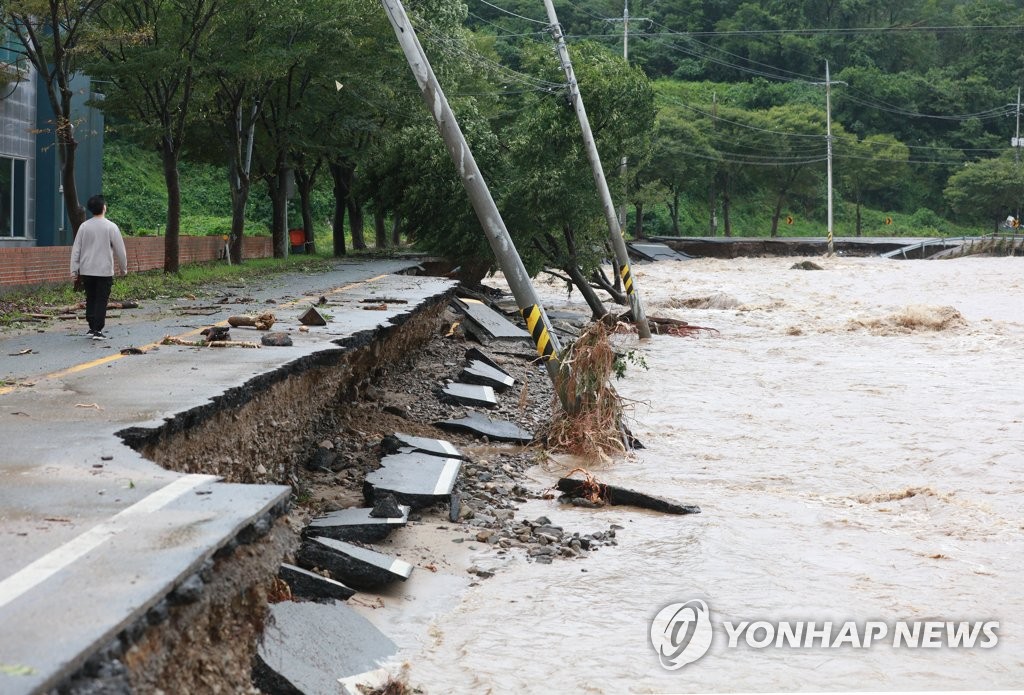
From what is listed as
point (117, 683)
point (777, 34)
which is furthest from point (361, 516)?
point (777, 34)

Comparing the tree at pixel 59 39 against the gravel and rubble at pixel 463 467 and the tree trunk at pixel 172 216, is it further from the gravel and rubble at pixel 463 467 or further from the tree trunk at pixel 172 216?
the gravel and rubble at pixel 463 467

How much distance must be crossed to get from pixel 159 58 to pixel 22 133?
23.4 ft

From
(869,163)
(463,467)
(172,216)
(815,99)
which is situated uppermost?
(815,99)

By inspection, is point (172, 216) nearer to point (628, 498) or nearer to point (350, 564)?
point (628, 498)

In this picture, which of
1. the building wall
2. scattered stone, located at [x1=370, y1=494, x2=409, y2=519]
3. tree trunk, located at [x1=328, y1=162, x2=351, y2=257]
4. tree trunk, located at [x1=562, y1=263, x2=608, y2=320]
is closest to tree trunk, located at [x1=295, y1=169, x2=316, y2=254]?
tree trunk, located at [x1=328, y1=162, x2=351, y2=257]

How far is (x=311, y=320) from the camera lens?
15.7 m

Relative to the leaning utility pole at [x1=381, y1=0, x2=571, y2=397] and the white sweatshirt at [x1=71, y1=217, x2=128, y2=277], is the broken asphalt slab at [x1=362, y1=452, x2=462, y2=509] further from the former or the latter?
the white sweatshirt at [x1=71, y1=217, x2=128, y2=277]

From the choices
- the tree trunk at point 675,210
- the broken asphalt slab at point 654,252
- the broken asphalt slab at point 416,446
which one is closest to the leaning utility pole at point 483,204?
the broken asphalt slab at point 416,446

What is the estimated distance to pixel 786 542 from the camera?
10.0m

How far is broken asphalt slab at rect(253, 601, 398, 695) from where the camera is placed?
224 inches

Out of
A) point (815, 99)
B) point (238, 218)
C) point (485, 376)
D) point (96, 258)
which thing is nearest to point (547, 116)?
point (238, 218)

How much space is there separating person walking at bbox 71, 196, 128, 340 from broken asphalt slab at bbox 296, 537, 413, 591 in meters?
6.90

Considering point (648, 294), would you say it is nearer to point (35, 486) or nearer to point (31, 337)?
point (31, 337)
